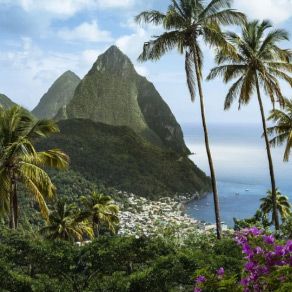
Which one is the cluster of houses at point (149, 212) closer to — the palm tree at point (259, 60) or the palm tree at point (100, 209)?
the palm tree at point (100, 209)

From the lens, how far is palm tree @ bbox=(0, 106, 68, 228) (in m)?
18.8

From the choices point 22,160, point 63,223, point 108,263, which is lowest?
point 63,223

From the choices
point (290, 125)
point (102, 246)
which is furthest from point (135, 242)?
point (290, 125)

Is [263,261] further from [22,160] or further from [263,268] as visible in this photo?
[22,160]

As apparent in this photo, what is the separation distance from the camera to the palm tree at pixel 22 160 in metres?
18.8

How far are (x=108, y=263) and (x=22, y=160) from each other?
257 inches

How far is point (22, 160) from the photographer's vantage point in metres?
19.5

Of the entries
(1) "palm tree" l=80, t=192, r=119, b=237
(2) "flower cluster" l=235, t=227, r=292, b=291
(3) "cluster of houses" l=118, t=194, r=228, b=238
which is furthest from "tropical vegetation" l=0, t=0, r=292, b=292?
(3) "cluster of houses" l=118, t=194, r=228, b=238

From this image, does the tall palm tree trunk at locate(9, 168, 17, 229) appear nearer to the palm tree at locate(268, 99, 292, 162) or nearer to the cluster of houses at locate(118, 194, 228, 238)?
the palm tree at locate(268, 99, 292, 162)

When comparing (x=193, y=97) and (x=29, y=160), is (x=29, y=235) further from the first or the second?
(x=193, y=97)

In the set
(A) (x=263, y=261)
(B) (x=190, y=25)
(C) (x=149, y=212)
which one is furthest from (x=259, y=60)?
(C) (x=149, y=212)

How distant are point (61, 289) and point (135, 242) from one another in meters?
3.40

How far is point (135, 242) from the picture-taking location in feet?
52.6

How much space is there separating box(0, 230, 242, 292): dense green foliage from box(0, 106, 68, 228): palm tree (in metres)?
2.36
